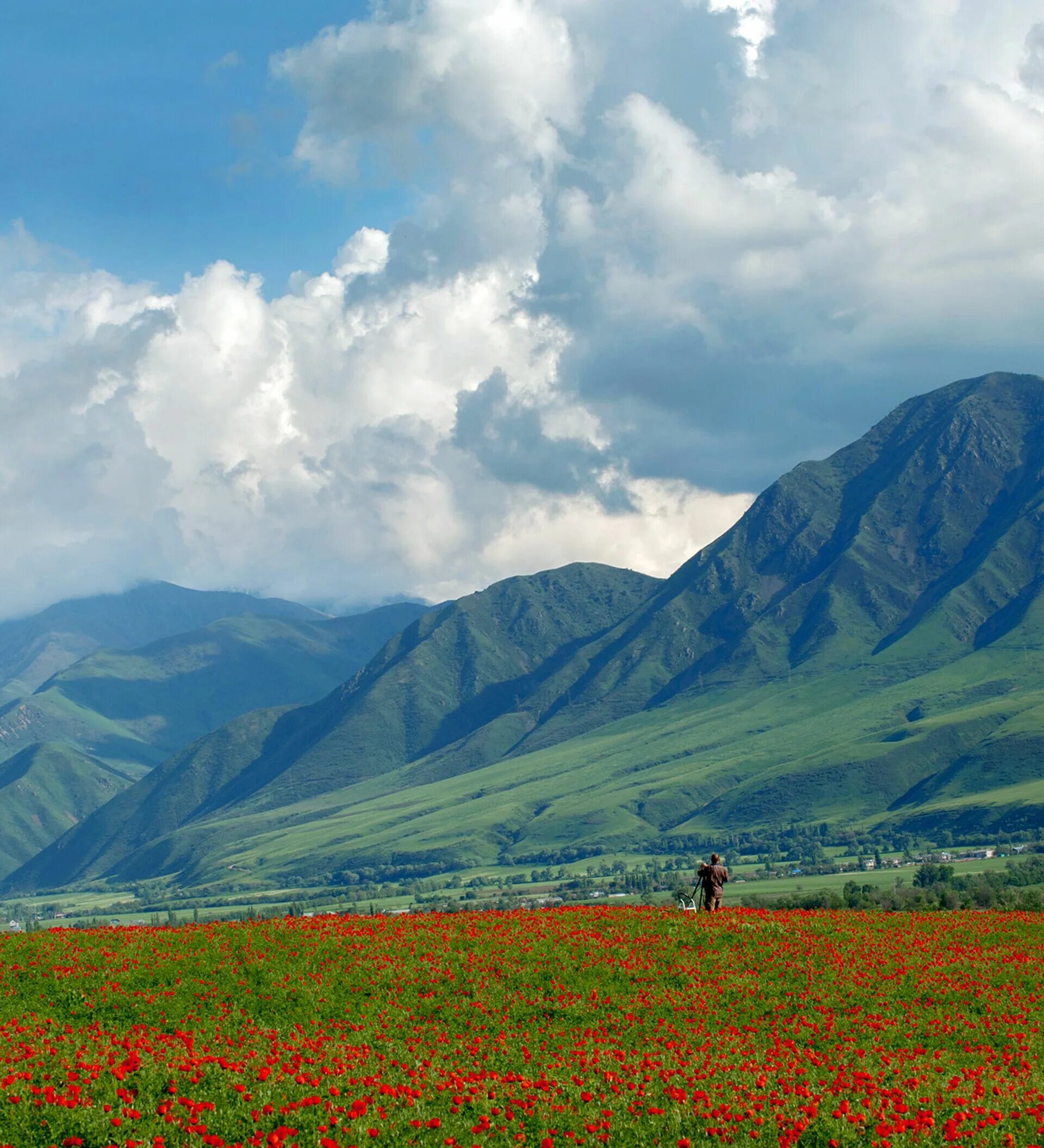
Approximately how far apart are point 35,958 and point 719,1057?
2837 centimetres

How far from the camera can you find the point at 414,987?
163 feet

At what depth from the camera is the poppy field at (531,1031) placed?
1166 inches

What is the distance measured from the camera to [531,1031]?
147 ft

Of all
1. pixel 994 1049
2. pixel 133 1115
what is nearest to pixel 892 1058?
pixel 994 1049

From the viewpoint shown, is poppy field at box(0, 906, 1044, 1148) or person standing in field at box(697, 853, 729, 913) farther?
person standing in field at box(697, 853, 729, 913)

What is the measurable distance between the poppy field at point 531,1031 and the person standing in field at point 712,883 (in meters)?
2.20

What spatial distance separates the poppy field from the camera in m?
29.6

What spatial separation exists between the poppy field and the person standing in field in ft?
7.22

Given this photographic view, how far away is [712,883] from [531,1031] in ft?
74.0

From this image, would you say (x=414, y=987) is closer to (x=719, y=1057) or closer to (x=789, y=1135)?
(x=719, y=1057)

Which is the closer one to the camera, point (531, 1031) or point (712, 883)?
point (531, 1031)

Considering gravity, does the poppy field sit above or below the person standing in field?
below

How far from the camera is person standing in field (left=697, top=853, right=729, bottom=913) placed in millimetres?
65250

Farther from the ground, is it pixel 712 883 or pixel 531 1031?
pixel 712 883
